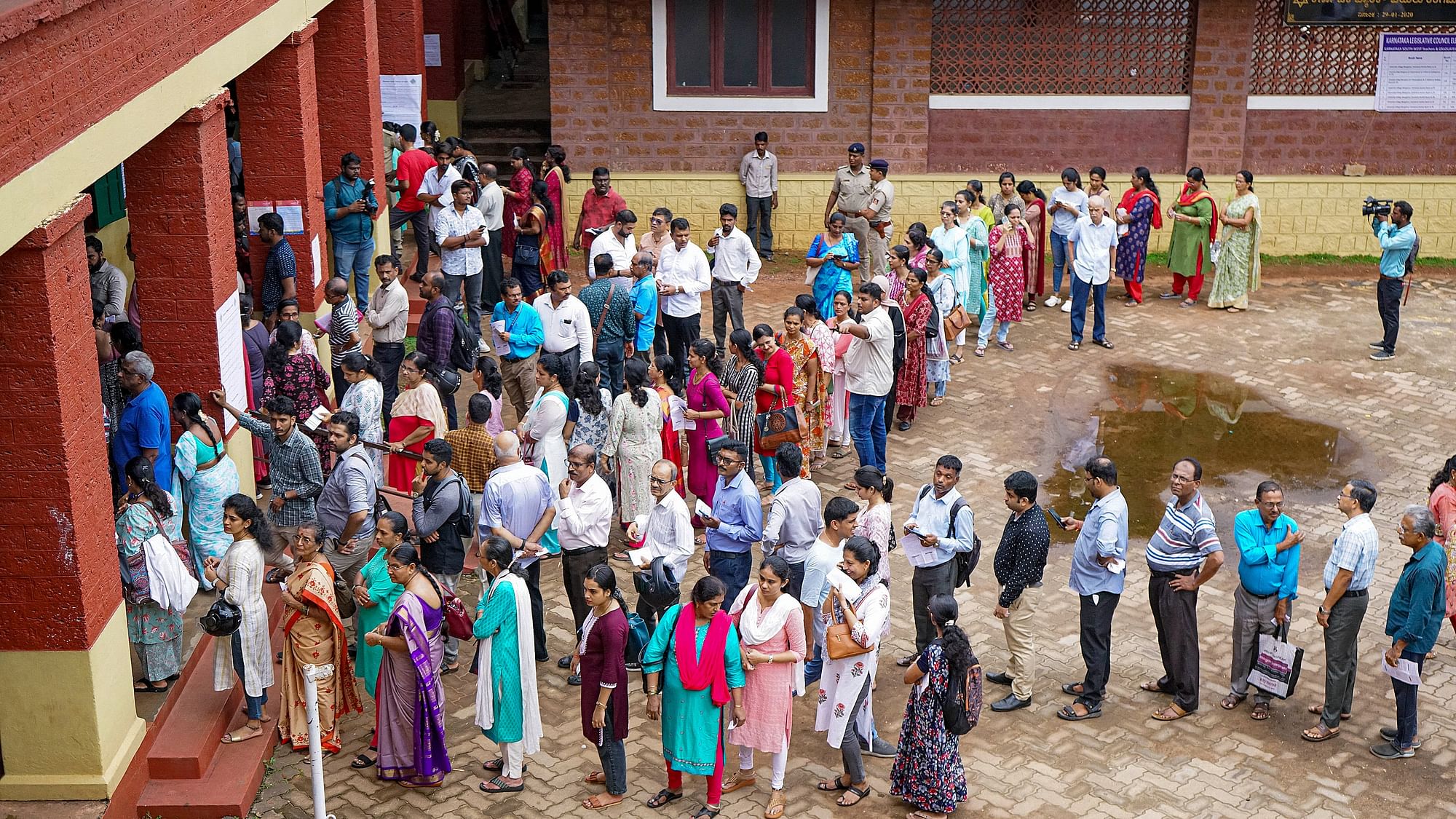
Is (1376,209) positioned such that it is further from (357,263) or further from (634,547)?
(357,263)

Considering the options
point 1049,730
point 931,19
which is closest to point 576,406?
point 1049,730

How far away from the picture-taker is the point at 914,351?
498 inches

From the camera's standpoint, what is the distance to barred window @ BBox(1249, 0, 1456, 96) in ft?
59.2

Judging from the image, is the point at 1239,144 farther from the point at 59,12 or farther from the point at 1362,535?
the point at 59,12

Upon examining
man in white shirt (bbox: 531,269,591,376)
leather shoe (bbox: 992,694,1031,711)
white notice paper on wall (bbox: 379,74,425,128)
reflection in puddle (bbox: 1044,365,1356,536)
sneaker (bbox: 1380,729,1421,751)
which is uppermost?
white notice paper on wall (bbox: 379,74,425,128)

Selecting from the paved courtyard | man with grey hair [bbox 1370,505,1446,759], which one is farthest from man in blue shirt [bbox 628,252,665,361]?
man with grey hair [bbox 1370,505,1446,759]

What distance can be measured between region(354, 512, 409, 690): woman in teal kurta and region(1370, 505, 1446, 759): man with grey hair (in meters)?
5.58

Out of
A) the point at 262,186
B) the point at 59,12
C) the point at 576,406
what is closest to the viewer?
the point at 59,12

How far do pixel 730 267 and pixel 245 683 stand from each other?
22.5 feet

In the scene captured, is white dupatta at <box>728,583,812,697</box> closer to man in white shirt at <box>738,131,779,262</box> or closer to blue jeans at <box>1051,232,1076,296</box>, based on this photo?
blue jeans at <box>1051,232,1076,296</box>

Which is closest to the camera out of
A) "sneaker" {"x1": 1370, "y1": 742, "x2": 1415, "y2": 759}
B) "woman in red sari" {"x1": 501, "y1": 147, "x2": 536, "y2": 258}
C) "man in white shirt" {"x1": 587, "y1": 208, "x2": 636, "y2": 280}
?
"sneaker" {"x1": 1370, "y1": 742, "x2": 1415, "y2": 759}

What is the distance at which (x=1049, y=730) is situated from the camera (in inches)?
342

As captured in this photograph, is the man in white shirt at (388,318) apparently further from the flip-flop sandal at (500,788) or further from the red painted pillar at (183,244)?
the flip-flop sandal at (500,788)

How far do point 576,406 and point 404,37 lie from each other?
8.04 meters
